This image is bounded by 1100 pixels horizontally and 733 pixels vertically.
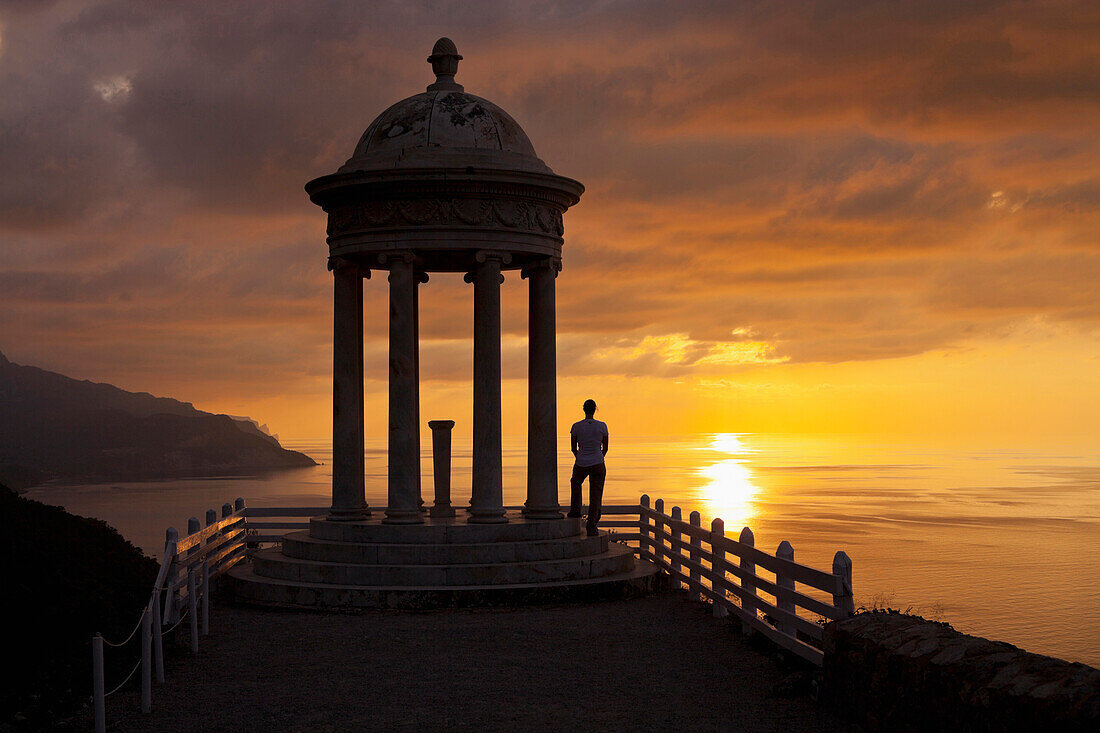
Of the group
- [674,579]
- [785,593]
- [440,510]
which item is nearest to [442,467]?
[440,510]

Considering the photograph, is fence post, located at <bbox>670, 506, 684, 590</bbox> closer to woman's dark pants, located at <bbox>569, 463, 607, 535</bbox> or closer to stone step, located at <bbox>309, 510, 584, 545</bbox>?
woman's dark pants, located at <bbox>569, 463, 607, 535</bbox>

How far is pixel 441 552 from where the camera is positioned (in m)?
19.3

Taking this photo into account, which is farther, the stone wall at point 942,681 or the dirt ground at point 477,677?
the dirt ground at point 477,677

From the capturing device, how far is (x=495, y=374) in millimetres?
20953

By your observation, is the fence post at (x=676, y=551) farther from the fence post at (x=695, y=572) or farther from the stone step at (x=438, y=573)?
the stone step at (x=438, y=573)

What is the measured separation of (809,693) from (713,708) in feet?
3.54

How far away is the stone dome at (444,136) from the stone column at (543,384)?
2.11 metres

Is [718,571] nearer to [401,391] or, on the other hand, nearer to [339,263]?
[401,391]

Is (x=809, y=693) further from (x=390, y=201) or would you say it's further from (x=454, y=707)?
(x=390, y=201)

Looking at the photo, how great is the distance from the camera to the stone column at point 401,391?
67.7 ft

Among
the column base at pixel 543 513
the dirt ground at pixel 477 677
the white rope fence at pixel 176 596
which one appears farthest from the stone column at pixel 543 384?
the white rope fence at pixel 176 596

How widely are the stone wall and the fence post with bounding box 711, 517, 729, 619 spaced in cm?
515

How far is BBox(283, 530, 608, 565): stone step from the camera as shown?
19281mm

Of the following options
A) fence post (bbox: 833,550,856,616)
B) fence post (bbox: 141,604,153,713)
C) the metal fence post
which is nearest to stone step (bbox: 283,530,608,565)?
the metal fence post
